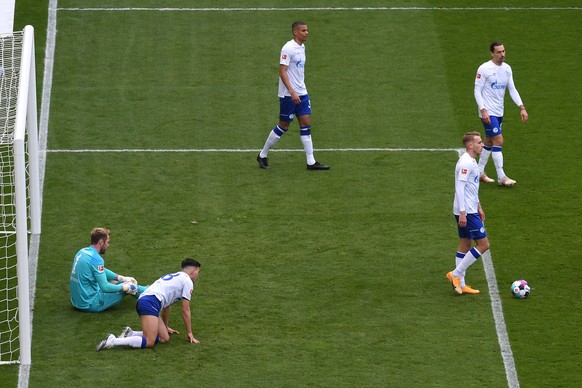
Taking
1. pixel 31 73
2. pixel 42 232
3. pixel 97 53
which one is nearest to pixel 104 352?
pixel 42 232

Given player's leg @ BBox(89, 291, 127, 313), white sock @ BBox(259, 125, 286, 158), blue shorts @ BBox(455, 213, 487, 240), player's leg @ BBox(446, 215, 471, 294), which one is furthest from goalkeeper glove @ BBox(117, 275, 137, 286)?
white sock @ BBox(259, 125, 286, 158)

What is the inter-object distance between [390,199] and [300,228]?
5.12 ft

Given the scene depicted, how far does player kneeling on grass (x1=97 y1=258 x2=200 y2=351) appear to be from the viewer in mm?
14656

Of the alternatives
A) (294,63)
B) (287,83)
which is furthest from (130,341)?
(294,63)

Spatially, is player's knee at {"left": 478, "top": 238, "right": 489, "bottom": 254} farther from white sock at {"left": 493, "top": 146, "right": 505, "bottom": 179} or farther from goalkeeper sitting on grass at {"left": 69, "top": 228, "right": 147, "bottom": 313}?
goalkeeper sitting on grass at {"left": 69, "top": 228, "right": 147, "bottom": 313}

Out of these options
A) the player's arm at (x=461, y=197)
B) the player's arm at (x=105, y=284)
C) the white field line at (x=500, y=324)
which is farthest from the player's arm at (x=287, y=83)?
the player's arm at (x=105, y=284)

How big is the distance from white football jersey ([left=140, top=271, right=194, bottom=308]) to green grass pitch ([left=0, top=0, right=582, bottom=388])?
0.57 metres

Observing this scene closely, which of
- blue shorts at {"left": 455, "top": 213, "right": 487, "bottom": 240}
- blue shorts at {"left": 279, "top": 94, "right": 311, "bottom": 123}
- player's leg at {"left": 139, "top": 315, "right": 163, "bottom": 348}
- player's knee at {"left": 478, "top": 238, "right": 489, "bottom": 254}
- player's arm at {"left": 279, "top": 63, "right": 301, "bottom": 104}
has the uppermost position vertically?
player's arm at {"left": 279, "top": 63, "right": 301, "bottom": 104}

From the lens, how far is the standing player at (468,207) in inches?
617

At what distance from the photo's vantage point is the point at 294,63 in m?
19.1

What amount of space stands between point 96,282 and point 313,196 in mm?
4283

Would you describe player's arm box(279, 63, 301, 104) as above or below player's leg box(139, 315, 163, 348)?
above

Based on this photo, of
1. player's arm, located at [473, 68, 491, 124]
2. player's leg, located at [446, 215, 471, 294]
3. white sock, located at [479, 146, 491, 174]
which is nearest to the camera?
player's leg, located at [446, 215, 471, 294]

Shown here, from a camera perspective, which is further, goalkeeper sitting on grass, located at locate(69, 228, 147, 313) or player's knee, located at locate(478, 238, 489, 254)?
player's knee, located at locate(478, 238, 489, 254)
